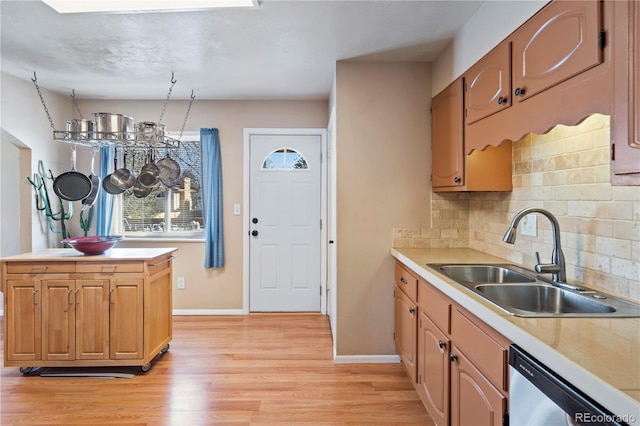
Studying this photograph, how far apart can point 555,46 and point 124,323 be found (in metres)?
3.05

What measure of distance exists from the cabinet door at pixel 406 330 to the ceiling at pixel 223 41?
179cm

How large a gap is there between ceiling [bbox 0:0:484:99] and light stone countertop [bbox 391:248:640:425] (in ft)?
5.80

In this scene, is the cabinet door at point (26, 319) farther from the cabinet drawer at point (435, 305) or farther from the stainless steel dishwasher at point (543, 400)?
the stainless steel dishwasher at point (543, 400)

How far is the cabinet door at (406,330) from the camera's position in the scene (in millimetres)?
2312

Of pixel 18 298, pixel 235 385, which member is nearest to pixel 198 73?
pixel 18 298

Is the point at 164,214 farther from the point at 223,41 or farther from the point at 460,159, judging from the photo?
the point at 460,159

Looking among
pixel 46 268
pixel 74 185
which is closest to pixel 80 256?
pixel 46 268

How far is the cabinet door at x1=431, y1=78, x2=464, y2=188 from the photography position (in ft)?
7.73

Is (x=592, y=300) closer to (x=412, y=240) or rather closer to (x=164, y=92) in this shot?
(x=412, y=240)

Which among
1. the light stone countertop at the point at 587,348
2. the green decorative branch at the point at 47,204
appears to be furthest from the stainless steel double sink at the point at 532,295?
the green decorative branch at the point at 47,204

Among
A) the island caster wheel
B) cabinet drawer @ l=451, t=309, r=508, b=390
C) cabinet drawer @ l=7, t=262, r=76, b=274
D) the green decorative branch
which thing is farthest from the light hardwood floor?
the green decorative branch

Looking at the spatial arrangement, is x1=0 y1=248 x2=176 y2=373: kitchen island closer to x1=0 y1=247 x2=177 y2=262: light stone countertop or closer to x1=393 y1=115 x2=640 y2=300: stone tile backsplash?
x1=0 y1=247 x2=177 y2=262: light stone countertop

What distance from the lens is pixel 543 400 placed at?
978 mm

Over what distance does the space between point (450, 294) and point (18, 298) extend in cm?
300
